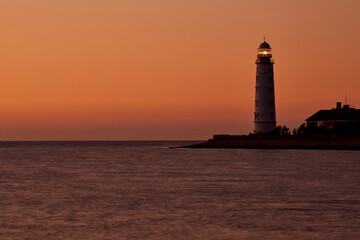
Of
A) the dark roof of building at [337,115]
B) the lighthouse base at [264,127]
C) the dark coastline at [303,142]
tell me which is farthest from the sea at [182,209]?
the dark roof of building at [337,115]

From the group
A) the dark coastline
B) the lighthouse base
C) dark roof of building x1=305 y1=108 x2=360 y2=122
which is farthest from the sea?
dark roof of building x1=305 y1=108 x2=360 y2=122

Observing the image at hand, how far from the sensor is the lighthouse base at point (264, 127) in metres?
113

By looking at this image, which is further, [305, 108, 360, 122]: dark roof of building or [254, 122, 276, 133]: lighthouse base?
[305, 108, 360, 122]: dark roof of building

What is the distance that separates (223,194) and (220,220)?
1096 centimetres

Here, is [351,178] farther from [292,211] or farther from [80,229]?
[80,229]

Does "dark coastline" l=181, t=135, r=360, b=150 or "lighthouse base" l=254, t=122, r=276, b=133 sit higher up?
"lighthouse base" l=254, t=122, r=276, b=133

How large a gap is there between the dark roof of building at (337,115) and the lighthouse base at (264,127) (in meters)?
16.5

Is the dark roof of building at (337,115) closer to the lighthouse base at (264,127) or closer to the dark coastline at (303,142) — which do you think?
the dark coastline at (303,142)

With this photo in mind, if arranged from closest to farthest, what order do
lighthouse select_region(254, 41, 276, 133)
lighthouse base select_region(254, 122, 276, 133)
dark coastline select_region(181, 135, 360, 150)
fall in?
lighthouse select_region(254, 41, 276, 133)
lighthouse base select_region(254, 122, 276, 133)
dark coastline select_region(181, 135, 360, 150)

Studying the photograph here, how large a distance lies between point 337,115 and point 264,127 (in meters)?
19.4

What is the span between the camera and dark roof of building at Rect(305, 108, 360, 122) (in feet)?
399

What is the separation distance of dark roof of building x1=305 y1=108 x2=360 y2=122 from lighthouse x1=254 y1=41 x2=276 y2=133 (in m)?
17.3

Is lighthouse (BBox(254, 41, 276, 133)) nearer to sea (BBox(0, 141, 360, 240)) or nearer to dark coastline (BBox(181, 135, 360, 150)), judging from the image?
dark coastline (BBox(181, 135, 360, 150))

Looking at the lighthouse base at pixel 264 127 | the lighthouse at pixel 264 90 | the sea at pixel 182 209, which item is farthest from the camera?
the lighthouse base at pixel 264 127
